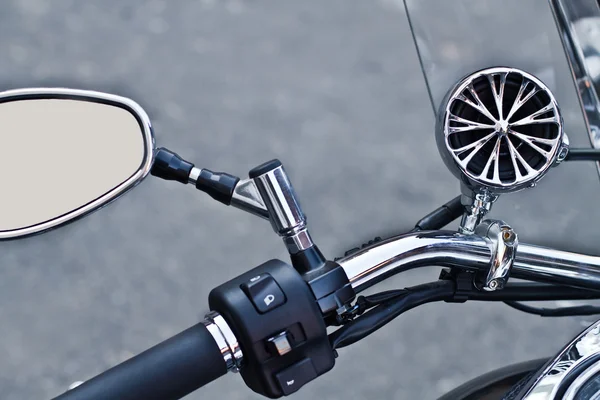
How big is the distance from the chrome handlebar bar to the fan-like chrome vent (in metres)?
0.05

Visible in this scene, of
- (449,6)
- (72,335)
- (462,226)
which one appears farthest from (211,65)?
(462,226)

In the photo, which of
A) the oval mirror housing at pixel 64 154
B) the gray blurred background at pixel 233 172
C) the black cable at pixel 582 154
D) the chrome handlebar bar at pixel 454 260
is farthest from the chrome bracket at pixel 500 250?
the gray blurred background at pixel 233 172

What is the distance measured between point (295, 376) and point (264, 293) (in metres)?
0.05

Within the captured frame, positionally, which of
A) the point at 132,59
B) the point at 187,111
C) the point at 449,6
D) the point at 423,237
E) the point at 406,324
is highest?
the point at 132,59

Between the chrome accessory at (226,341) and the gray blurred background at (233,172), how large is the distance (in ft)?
3.11

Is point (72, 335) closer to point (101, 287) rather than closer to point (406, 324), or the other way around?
point (101, 287)

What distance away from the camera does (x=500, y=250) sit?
18.1 inches

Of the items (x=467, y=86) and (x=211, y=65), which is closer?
(x=467, y=86)

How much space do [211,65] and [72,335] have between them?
709mm

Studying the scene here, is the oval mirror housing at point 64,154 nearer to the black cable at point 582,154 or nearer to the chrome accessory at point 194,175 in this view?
the chrome accessory at point 194,175

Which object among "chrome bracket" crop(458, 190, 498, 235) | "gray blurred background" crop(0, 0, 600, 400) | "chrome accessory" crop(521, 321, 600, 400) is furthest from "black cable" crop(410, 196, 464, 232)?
"gray blurred background" crop(0, 0, 600, 400)

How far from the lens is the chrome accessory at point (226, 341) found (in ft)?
1.25

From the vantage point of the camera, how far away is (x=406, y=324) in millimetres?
1373

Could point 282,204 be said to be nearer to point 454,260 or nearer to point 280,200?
point 280,200
